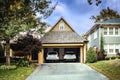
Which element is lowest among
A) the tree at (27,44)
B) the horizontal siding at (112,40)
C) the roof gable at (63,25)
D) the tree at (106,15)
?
the tree at (27,44)

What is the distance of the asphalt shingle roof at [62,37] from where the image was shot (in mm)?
44781

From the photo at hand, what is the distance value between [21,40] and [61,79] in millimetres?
14834

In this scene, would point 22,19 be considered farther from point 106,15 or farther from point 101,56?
point 106,15

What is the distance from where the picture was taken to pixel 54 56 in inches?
1780

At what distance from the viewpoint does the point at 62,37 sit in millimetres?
46219

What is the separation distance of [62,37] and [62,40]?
3.75 feet

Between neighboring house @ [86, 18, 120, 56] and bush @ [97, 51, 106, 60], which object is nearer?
bush @ [97, 51, 106, 60]

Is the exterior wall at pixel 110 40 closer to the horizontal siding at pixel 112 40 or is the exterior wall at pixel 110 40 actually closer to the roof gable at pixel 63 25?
the horizontal siding at pixel 112 40

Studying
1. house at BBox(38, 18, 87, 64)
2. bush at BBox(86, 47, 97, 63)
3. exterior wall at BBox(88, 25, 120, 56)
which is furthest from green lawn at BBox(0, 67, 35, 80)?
exterior wall at BBox(88, 25, 120, 56)

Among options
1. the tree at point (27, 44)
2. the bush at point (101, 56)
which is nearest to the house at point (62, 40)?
the bush at point (101, 56)

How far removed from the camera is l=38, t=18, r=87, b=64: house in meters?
44.2

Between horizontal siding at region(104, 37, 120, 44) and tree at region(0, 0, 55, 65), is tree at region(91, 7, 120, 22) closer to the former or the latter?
horizontal siding at region(104, 37, 120, 44)

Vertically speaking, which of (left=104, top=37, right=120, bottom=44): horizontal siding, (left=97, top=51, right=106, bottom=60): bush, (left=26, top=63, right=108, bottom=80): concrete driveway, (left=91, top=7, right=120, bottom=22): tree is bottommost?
(left=26, top=63, right=108, bottom=80): concrete driveway

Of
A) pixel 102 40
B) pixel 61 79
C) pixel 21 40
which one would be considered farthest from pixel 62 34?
pixel 61 79
